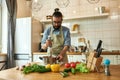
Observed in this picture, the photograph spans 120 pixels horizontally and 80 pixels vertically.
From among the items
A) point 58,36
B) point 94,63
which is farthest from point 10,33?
point 94,63

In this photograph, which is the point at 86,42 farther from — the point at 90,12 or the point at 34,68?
the point at 34,68

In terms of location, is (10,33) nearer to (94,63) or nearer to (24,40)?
(24,40)

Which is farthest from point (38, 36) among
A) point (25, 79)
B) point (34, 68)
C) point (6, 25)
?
point (25, 79)

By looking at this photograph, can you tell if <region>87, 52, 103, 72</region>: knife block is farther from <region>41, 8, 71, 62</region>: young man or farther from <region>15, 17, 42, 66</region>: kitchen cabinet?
<region>15, 17, 42, 66</region>: kitchen cabinet

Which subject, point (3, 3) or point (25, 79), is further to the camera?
point (3, 3)

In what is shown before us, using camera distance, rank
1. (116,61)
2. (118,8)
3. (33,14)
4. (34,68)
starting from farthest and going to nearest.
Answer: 1. (33,14)
2. (118,8)
3. (116,61)
4. (34,68)

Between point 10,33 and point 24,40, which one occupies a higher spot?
point 10,33

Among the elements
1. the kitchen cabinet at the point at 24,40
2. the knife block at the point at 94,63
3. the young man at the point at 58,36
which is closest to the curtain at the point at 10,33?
the kitchen cabinet at the point at 24,40

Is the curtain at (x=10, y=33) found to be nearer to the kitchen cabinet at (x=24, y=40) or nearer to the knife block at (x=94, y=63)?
the kitchen cabinet at (x=24, y=40)

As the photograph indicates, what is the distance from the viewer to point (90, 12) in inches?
155

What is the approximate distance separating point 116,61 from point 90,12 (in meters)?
1.36

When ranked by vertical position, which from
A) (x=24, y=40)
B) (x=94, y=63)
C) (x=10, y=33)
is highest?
(x=10, y=33)

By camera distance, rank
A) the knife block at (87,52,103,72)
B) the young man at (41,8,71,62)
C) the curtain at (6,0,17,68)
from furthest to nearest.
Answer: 1. the curtain at (6,0,17,68)
2. the young man at (41,8,71,62)
3. the knife block at (87,52,103,72)

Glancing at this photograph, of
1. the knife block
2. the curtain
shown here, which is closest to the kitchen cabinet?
the curtain
